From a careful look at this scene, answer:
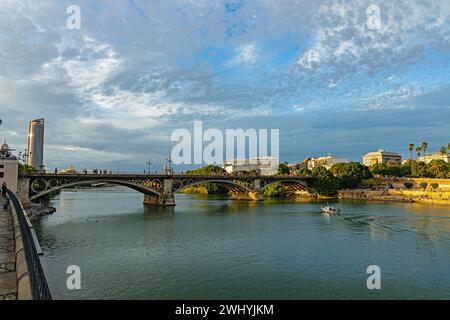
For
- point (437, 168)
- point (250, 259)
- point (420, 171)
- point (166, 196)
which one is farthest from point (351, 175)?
point (250, 259)

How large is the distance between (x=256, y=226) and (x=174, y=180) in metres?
31.5

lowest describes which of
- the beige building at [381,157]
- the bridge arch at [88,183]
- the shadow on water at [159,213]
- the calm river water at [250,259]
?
the calm river water at [250,259]

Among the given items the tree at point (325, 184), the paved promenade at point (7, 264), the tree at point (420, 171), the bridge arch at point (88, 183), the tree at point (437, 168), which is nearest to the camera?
the paved promenade at point (7, 264)

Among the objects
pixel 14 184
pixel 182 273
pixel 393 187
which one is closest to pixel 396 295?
pixel 182 273

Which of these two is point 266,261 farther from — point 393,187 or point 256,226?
point 393,187

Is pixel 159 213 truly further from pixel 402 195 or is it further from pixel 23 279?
pixel 402 195

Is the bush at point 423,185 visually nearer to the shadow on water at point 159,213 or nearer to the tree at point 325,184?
the tree at point 325,184

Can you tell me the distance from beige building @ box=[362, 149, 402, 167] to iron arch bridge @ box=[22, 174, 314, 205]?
101 meters

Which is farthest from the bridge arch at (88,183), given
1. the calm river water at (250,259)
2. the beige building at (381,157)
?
the beige building at (381,157)

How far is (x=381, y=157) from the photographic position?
593ft

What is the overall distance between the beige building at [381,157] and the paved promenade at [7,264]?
605ft

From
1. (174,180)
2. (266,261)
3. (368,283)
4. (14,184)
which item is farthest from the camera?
(174,180)

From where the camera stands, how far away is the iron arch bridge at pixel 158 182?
53.1 metres

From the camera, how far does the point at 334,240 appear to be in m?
30.9
